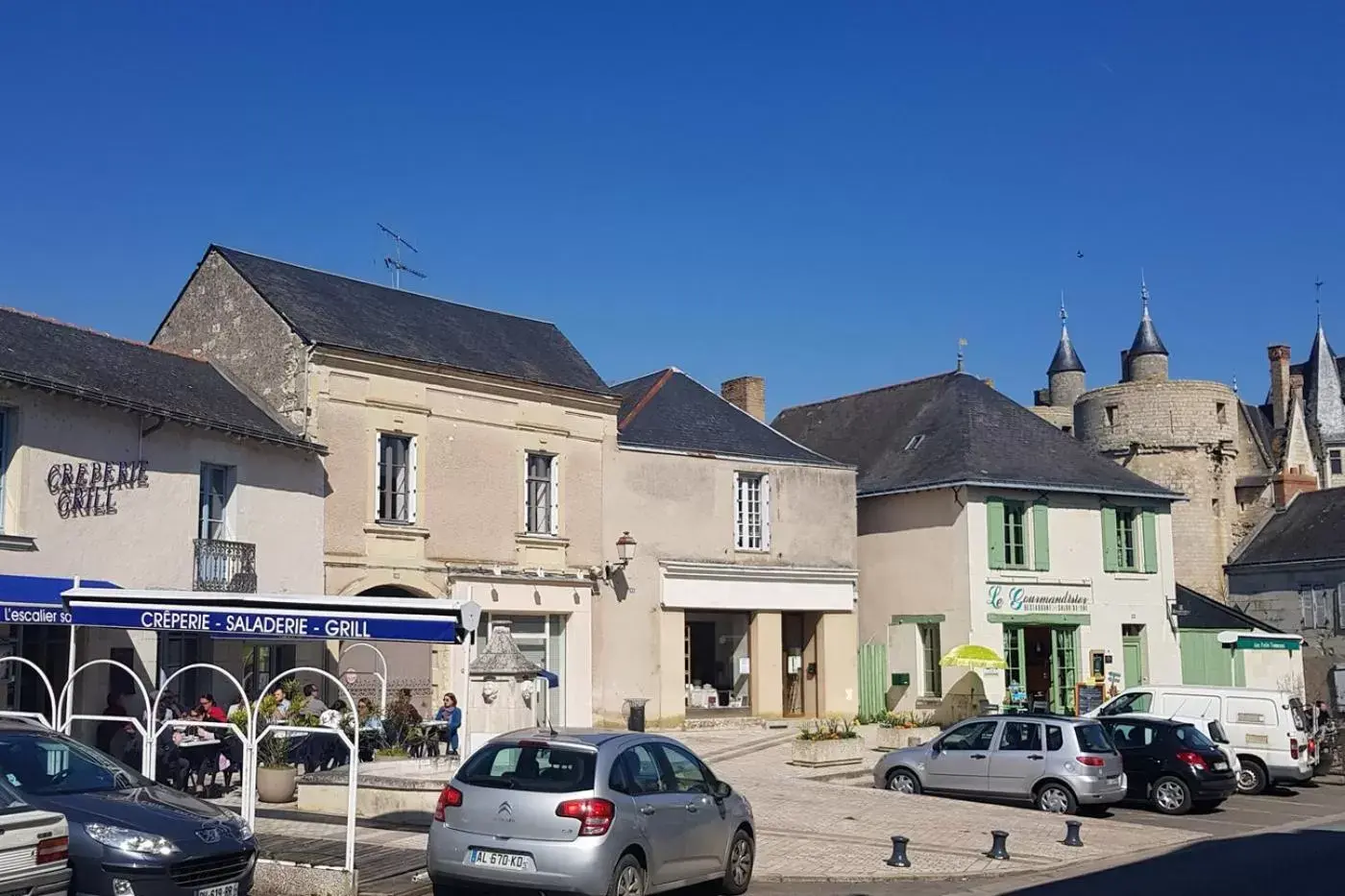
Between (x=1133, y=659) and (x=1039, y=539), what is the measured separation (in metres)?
4.28

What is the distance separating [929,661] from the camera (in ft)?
101

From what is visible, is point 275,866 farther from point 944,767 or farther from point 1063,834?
point 944,767

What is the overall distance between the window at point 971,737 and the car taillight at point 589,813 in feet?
32.1

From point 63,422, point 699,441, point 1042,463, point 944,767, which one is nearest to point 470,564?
point 699,441

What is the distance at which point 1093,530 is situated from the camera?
105 feet

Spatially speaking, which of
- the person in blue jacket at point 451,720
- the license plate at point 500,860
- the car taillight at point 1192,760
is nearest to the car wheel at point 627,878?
the license plate at point 500,860

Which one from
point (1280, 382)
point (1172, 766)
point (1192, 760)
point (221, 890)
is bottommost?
point (1172, 766)

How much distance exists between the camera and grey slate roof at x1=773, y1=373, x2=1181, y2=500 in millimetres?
30844

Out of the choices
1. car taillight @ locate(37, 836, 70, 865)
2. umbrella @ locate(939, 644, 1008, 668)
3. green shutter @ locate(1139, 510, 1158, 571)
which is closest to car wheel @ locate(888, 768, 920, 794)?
umbrella @ locate(939, 644, 1008, 668)

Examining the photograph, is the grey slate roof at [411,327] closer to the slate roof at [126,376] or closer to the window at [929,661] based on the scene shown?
the slate roof at [126,376]

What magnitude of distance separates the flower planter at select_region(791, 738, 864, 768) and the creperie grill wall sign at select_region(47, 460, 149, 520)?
11.1 metres

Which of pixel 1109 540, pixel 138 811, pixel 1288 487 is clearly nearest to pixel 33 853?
Answer: pixel 138 811

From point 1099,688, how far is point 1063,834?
14060mm

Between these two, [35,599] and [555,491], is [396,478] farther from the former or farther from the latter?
[35,599]
